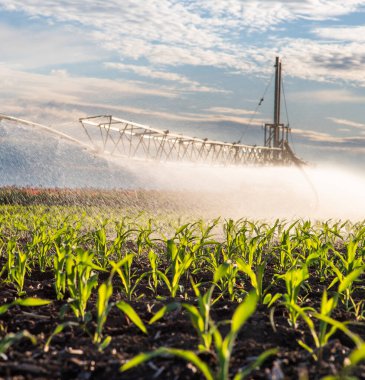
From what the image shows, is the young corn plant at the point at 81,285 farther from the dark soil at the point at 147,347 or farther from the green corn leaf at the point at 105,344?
the green corn leaf at the point at 105,344

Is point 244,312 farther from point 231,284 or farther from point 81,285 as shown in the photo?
point 231,284

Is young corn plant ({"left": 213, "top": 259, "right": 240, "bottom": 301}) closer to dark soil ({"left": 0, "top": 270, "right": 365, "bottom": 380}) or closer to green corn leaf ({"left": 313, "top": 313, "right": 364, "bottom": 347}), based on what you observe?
dark soil ({"left": 0, "top": 270, "right": 365, "bottom": 380})

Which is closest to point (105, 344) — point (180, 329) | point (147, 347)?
point (147, 347)

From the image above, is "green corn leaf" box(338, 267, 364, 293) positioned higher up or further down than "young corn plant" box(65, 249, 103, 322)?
higher up

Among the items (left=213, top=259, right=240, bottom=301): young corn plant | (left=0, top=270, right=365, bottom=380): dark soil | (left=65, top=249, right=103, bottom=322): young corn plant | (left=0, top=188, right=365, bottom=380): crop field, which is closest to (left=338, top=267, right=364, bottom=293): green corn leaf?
(left=0, top=188, right=365, bottom=380): crop field

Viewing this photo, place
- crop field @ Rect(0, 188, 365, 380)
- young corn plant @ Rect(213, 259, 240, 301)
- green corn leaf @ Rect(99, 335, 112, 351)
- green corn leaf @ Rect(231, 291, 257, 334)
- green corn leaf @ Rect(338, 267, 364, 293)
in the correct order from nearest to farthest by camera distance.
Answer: green corn leaf @ Rect(231, 291, 257, 334)
crop field @ Rect(0, 188, 365, 380)
green corn leaf @ Rect(99, 335, 112, 351)
green corn leaf @ Rect(338, 267, 364, 293)
young corn plant @ Rect(213, 259, 240, 301)

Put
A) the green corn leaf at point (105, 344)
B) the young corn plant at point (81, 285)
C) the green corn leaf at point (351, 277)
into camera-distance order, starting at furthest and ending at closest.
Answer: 1. the young corn plant at point (81, 285)
2. the green corn leaf at point (351, 277)
3. the green corn leaf at point (105, 344)

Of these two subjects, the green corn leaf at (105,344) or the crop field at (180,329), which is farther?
the green corn leaf at (105,344)

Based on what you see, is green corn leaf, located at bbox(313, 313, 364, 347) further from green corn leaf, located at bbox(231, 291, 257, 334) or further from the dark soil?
green corn leaf, located at bbox(231, 291, 257, 334)

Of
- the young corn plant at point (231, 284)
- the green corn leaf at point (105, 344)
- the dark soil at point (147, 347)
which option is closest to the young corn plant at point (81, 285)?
the dark soil at point (147, 347)

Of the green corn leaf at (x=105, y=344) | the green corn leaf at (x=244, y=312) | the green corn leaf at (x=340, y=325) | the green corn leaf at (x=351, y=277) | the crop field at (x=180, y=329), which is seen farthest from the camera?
the green corn leaf at (x=351, y=277)

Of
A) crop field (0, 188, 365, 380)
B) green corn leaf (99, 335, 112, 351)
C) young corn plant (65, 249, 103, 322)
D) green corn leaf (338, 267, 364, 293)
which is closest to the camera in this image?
crop field (0, 188, 365, 380)

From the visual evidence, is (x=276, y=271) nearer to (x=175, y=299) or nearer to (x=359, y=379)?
(x=175, y=299)

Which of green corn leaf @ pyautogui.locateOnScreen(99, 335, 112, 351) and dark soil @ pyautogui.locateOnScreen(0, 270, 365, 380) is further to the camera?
green corn leaf @ pyautogui.locateOnScreen(99, 335, 112, 351)
